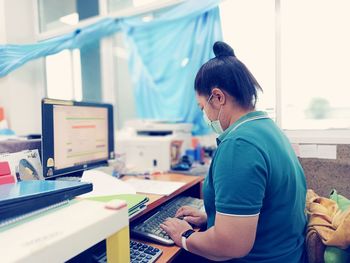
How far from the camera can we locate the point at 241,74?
90 cm

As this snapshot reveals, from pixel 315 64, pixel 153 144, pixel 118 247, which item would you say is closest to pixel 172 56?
pixel 153 144

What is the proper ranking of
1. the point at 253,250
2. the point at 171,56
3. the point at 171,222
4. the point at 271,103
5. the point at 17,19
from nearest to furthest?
1. the point at 253,250
2. the point at 171,222
3. the point at 17,19
4. the point at 271,103
5. the point at 171,56

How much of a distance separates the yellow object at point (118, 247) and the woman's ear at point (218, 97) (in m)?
0.52

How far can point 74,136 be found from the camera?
1.21m

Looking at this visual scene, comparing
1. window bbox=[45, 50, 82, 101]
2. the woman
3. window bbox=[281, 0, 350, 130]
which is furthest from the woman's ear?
window bbox=[45, 50, 82, 101]

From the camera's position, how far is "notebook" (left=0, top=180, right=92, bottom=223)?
522 millimetres

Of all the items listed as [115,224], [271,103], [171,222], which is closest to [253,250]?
[171,222]

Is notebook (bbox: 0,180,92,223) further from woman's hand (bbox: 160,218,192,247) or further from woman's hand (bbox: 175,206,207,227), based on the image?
woman's hand (bbox: 175,206,207,227)

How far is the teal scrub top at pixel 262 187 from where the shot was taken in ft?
2.39

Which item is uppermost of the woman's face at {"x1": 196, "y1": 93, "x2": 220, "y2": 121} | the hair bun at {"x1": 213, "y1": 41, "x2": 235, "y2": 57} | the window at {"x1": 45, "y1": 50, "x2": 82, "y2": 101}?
the window at {"x1": 45, "y1": 50, "x2": 82, "y2": 101}

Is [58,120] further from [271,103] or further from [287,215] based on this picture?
[271,103]

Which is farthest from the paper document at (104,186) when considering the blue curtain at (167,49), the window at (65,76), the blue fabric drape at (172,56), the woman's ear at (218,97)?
the window at (65,76)

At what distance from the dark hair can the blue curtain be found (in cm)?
93

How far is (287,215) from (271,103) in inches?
36.8
